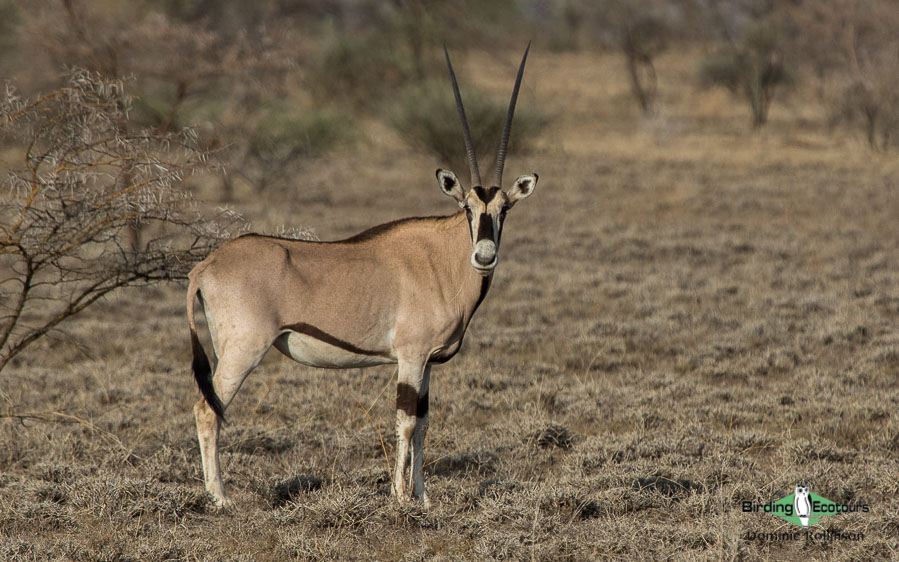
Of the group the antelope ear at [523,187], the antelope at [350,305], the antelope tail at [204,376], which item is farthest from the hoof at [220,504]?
the antelope ear at [523,187]

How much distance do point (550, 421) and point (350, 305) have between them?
7.96 ft

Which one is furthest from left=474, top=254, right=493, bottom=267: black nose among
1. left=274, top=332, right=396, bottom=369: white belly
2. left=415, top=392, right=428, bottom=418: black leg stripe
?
left=415, top=392, right=428, bottom=418: black leg stripe

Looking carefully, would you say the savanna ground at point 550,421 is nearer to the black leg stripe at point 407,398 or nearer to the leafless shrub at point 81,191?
the black leg stripe at point 407,398

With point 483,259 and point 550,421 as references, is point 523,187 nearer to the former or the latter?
point 483,259

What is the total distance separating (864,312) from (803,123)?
25.7m

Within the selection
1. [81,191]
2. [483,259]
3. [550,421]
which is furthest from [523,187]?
[81,191]

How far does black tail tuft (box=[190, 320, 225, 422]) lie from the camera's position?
5082 mm

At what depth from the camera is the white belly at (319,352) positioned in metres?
5.27

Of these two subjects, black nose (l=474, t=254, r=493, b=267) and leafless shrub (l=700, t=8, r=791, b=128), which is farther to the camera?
leafless shrub (l=700, t=8, r=791, b=128)

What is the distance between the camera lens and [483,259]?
15.5 ft

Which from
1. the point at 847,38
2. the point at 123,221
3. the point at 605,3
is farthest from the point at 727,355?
the point at 605,3

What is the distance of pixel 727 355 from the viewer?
31.0 feet

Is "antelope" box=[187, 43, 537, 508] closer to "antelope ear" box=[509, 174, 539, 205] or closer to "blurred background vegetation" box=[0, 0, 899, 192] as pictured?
"antelope ear" box=[509, 174, 539, 205]

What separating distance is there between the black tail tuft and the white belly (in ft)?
1.41
